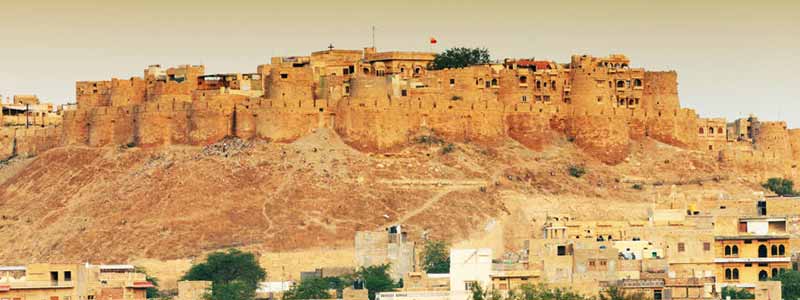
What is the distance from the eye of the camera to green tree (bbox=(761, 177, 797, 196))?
10712cm

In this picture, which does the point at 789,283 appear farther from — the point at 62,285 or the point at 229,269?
the point at 229,269

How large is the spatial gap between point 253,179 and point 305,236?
583 centimetres

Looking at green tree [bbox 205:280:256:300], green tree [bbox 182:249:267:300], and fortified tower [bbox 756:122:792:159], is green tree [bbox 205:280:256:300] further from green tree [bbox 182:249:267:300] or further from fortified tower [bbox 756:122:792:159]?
fortified tower [bbox 756:122:792:159]

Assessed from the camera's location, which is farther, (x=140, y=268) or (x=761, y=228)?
(x=140, y=268)

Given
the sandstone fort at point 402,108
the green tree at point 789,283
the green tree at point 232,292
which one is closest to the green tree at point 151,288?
the green tree at point 232,292

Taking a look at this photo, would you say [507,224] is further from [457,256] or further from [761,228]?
[457,256]

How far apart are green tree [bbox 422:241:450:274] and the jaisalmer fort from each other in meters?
0.13

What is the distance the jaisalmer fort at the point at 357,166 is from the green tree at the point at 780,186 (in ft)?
0.47

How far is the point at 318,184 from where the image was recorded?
100250 millimetres

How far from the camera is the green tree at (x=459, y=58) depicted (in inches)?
4338

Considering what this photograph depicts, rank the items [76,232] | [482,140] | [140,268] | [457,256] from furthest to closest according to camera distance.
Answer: [482,140] < [76,232] < [140,268] < [457,256]

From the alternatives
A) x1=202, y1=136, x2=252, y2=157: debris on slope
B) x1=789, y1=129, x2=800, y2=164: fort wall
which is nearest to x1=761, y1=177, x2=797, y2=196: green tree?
x1=789, y1=129, x2=800, y2=164: fort wall

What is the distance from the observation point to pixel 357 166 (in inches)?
4006

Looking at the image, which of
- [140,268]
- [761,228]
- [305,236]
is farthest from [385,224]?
[761,228]
